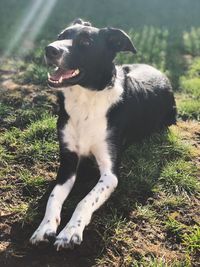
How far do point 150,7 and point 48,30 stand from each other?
398cm

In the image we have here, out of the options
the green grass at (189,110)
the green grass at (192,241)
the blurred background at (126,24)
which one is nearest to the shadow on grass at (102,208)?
the green grass at (192,241)

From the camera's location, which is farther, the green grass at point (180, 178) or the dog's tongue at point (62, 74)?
the green grass at point (180, 178)

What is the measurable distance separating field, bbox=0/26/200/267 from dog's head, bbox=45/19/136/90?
0.89 meters

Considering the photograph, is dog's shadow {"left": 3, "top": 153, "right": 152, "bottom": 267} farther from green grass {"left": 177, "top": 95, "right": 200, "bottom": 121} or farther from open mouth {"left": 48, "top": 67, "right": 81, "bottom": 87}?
green grass {"left": 177, "top": 95, "right": 200, "bottom": 121}

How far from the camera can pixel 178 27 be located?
35.1ft

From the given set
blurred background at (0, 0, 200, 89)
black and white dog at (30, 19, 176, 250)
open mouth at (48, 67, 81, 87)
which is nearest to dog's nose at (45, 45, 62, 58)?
black and white dog at (30, 19, 176, 250)

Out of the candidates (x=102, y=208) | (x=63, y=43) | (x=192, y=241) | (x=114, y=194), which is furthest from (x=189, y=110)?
(x=192, y=241)

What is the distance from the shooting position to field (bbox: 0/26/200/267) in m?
3.26

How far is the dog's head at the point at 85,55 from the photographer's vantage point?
153 inches

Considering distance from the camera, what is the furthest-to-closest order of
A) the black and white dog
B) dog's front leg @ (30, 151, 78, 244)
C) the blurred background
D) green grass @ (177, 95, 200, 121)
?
the blurred background
green grass @ (177, 95, 200, 121)
the black and white dog
dog's front leg @ (30, 151, 78, 244)

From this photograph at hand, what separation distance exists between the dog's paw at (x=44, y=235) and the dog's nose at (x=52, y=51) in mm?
1358

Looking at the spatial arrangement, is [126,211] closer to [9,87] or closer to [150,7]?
[9,87]

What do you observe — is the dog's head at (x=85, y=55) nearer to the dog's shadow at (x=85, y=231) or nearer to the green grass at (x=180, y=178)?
the dog's shadow at (x=85, y=231)

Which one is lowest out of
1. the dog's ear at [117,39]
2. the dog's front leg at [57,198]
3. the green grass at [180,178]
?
the green grass at [180,178]
